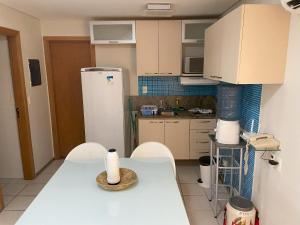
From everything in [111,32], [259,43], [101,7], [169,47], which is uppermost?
[101,7]

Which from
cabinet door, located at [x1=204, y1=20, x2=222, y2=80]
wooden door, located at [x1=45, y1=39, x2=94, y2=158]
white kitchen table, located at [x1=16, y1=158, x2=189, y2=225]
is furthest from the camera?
wooden door, located at [x1=45, y1=39, x2=94, y2=158]

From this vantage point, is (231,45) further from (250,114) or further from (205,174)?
(205,174)

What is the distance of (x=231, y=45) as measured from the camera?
205cm

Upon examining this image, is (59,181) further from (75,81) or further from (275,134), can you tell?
(75,81)

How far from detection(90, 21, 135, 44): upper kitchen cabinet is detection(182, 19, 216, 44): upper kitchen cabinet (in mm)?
769

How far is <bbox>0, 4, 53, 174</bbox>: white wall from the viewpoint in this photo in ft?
10.3

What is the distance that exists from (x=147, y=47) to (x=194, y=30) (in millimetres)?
741

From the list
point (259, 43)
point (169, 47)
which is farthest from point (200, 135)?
point (259, 43)

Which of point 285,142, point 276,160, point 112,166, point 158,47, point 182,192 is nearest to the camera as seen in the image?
point 112,166

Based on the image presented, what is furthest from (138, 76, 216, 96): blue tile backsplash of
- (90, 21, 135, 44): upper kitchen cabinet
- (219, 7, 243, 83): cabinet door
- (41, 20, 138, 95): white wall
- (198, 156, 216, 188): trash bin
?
(219, 7, 243, 83): cabinet door

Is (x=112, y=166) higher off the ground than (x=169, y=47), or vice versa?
(x=169, y=47)

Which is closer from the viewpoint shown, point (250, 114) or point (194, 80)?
point (250, 114)

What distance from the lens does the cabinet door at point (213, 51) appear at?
2459mm

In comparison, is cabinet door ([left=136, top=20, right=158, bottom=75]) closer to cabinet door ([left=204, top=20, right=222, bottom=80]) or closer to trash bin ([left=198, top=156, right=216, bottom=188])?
cabinet door ([left=204, top=20, right=222, bottom=80])
